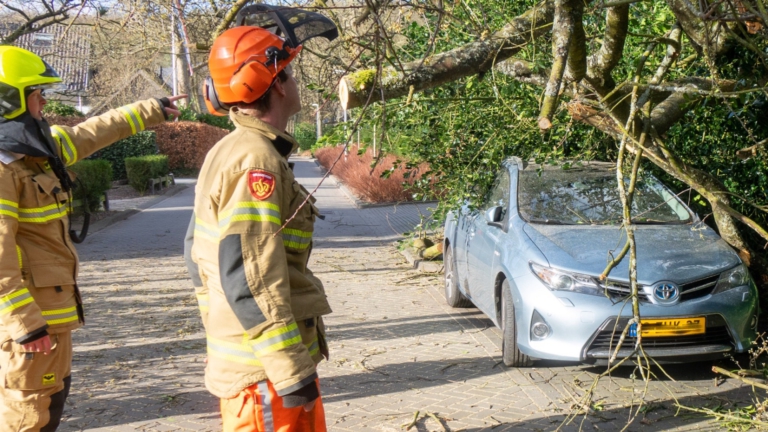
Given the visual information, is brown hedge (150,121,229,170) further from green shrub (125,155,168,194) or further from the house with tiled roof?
green shrub (125,155,168,194)

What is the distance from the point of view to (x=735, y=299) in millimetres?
5480

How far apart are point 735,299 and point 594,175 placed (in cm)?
180

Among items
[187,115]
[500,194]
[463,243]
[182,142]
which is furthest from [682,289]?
[187,115]

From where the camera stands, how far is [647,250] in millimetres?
5746

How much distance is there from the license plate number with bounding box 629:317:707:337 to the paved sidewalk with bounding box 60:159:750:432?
40 cm

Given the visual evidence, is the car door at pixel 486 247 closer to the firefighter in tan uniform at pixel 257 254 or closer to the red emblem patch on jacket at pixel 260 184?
the firefighter in tan uniform at pixel 257 254

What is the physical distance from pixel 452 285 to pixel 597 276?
117 inches

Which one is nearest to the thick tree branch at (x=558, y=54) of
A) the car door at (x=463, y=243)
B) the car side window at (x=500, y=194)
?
the car side window at (x=500, y=194)

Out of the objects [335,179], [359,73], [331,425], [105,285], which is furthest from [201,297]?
[335,179]

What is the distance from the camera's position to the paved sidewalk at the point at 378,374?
16.7 ft

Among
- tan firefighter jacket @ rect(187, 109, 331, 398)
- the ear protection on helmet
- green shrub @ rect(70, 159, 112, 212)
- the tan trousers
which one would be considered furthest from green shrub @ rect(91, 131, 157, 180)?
tan firefighter jacket @ rect(187, 109, 331, 398)

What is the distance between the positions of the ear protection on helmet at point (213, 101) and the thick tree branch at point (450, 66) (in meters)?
1.04

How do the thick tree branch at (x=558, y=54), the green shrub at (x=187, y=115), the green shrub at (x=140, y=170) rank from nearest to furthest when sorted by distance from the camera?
1. the thick tree branch at (x=558, y=54)
2. the green shrub at (x=140, y=170)
3. the green shrub at (x=187, y=115)

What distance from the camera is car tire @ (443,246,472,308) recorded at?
8133 mm
